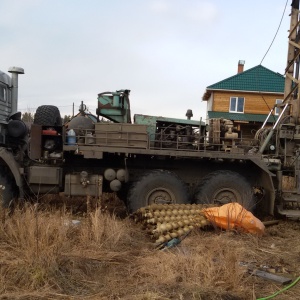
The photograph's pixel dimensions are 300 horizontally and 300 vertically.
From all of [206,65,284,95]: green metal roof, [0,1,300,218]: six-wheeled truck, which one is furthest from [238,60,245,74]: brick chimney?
[0,1,300,218]: six-wheeled truck

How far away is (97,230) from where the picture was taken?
20.4ft

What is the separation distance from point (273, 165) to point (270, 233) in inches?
81.6

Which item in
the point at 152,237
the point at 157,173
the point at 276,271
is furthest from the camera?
Answer: the point at 157,173

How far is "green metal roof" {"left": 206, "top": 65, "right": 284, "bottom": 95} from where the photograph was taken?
34.4 meters

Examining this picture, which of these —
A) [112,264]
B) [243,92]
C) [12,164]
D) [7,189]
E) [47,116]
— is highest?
[243,92]

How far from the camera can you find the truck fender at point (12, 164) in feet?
27.9

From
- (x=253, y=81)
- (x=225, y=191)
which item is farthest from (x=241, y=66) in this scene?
(x=225, y=191)

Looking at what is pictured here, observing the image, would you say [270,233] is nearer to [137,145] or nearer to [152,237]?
[152,237]

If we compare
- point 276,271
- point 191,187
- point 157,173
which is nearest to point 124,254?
point 276,271

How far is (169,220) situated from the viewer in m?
7.49

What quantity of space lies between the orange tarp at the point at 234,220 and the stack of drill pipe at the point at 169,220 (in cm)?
19

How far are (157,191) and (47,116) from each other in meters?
2.93

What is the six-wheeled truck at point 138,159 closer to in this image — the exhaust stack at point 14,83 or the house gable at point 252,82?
the exhaust stack at point 14,83

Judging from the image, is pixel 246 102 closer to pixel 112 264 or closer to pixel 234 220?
pixel 234 220
